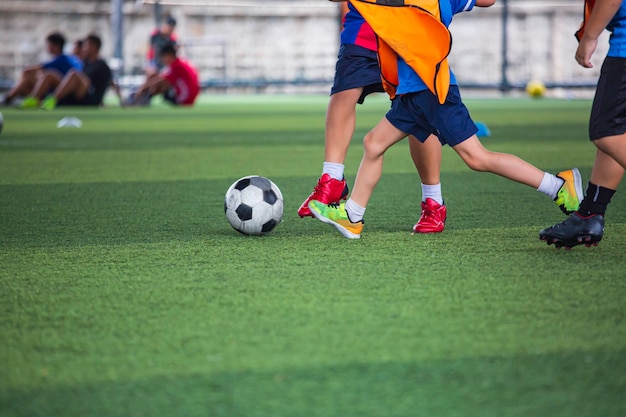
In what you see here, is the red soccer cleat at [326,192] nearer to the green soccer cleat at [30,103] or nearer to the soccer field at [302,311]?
the soccer field at [302,311]

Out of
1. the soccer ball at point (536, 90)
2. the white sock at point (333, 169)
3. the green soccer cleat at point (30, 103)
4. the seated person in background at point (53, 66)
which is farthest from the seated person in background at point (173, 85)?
the white sock at point (333, 169)

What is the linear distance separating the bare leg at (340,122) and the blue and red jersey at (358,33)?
8.1 inches

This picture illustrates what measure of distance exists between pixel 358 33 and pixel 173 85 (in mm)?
13401

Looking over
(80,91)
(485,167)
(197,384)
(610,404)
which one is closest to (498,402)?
(610,404)

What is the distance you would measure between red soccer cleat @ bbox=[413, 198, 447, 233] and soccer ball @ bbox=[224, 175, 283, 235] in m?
0.57

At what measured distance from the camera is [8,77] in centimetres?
2877

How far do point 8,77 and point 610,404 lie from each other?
28854 millimetres

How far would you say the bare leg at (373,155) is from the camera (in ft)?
12.6

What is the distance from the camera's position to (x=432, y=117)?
146 inches

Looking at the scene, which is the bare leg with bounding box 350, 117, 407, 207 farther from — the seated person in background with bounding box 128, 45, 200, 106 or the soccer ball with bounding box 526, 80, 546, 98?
the soccer ball with bounding box 526, 80, 546, 98

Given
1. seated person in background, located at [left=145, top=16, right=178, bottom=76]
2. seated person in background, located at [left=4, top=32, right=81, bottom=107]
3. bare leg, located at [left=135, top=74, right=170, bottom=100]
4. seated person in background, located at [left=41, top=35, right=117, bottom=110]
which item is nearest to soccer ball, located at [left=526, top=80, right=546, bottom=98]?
seated person in background, located at [left=145, top=16, right=178, bottom=76]

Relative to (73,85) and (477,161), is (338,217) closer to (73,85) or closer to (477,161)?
(477,161)

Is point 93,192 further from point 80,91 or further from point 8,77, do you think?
point 8,77

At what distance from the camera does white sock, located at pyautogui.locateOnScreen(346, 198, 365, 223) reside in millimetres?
3854
